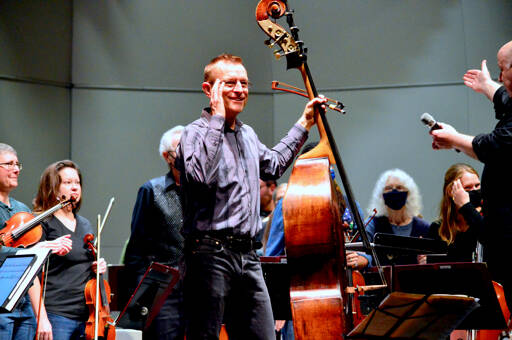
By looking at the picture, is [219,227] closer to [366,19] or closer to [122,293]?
[122,293]

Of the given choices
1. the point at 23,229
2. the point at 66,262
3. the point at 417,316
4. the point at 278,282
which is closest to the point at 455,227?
the point at 278,282

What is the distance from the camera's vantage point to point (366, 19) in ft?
23.9

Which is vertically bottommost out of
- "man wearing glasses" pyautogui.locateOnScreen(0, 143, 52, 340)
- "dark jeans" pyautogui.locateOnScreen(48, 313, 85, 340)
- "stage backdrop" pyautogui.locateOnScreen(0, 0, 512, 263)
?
"dark jeans" pyautogui.locateOnScreen(48, 313, 85, 340)

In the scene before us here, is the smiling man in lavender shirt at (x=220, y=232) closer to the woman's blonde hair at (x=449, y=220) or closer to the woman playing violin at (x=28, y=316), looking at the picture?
the woman playing violin at (x=28, y=316)

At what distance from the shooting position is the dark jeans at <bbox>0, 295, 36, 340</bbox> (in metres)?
3.59

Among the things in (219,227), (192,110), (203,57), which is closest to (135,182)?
(192,110)

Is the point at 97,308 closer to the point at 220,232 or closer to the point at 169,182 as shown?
the point at 169,182

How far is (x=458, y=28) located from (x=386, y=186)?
2.67 metres

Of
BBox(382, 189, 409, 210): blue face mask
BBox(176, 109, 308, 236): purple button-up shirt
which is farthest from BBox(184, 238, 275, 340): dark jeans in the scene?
BBox(382, 189, 409, 210): blue face mask

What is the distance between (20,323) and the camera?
3.69 m

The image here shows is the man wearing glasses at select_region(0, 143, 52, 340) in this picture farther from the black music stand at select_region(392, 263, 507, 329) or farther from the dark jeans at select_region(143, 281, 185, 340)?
the black music stand at select_region(392, 263, 507, 329)

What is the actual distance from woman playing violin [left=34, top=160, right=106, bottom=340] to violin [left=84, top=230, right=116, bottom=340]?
0.04 metres

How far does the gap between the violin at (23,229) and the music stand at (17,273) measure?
290 millimetres

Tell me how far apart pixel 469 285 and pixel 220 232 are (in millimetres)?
1742
